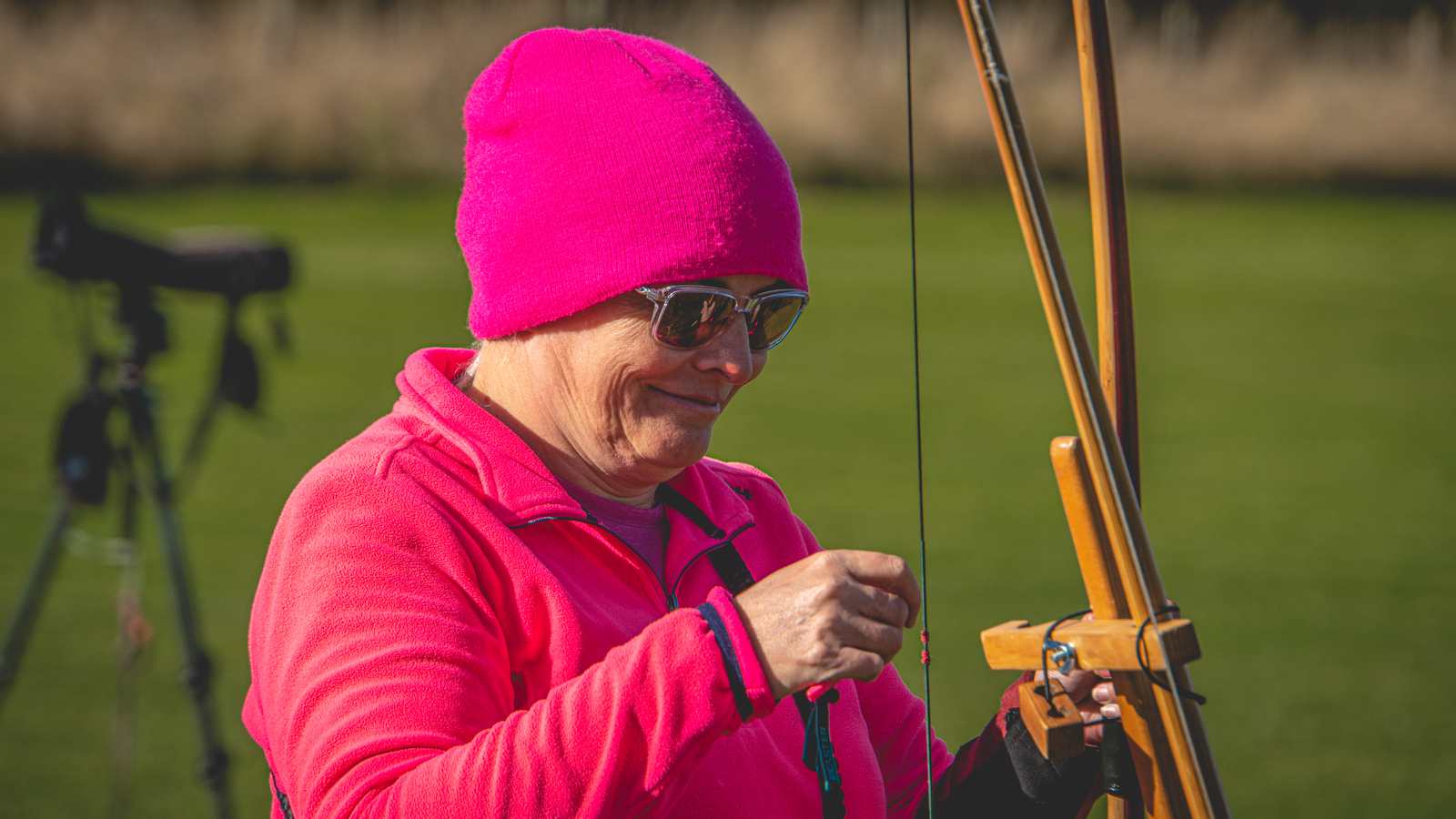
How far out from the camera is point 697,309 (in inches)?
53.9

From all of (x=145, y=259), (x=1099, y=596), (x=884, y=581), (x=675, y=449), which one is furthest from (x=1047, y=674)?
(x=145, y=259)

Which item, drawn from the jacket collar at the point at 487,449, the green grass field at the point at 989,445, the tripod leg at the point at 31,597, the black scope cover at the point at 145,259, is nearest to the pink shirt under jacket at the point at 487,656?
the jacket collar at the point at 487,449

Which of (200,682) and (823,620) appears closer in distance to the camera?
(823,620)

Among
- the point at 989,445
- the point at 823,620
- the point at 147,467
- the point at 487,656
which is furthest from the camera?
the point at 989,445

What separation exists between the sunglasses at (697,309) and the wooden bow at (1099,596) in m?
0.32

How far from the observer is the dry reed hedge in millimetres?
17375

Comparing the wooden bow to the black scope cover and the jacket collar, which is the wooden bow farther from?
the black scope cover

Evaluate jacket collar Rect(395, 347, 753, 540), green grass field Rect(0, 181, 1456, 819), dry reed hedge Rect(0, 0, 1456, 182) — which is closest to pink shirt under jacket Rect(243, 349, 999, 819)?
jacket collar Rect(395, 347, 753, 540)

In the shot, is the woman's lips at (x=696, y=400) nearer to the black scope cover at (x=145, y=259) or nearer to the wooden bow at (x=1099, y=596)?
the wooden bow at (x=1099, y=596)

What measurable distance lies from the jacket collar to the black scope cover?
1.62 meters

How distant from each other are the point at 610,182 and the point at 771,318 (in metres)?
0.24

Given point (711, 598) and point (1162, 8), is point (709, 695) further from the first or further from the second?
point (1162, 8)

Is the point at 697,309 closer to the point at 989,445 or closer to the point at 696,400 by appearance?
the point at 696,400

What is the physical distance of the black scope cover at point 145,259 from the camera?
2.73 metres
